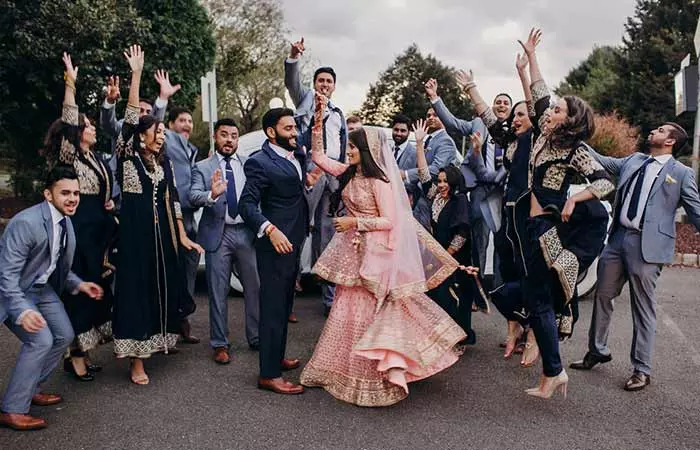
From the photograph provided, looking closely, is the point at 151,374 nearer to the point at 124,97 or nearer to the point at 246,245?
the point at 246,245

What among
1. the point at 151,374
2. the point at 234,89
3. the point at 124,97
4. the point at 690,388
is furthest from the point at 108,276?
the point at 234,89

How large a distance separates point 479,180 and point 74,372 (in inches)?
153

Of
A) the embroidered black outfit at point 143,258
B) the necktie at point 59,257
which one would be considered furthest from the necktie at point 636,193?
the necktie at point 59,257

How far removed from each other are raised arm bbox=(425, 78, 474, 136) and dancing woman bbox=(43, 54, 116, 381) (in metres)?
2.81

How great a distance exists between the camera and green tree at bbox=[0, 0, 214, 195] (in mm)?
10883

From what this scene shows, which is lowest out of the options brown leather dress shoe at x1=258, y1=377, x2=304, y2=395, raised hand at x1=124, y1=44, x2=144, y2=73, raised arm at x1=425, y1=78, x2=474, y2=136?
brown leather dress shoe at x1=258, y1=377, x2=304, y2=395

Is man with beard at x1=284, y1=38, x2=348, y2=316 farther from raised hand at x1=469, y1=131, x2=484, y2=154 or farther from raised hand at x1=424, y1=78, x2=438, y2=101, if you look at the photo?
raised hand at x1=469, y1=131, x2=484, y2=154

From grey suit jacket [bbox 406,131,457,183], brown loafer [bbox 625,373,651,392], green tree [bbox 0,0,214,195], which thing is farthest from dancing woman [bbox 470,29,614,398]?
green tree [bbox 0,0,214,195]

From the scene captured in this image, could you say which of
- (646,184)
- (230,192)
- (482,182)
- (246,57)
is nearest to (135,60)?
(230,192)

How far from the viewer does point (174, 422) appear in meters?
3.87

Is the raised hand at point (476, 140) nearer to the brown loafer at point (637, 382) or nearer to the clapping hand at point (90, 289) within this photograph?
the brown loafer at point (637, 382)

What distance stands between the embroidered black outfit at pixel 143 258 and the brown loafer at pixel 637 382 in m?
3.32

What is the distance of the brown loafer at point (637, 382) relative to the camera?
15.0 feet

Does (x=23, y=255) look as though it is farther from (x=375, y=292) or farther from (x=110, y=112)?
(x=375, y=292)
